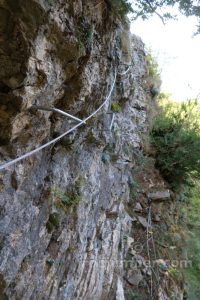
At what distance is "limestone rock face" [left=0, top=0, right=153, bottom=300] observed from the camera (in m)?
2.26

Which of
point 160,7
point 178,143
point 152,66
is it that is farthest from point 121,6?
point 152,66

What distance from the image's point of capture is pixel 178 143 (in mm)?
6836

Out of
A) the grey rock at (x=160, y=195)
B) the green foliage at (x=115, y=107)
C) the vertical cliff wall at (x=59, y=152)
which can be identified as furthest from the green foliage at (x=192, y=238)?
the green foliage at (x=115, y=107)

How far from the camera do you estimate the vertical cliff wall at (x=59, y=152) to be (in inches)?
89.2

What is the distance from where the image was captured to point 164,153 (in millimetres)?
7152

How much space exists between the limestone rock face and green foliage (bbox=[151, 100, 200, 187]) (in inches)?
93.3

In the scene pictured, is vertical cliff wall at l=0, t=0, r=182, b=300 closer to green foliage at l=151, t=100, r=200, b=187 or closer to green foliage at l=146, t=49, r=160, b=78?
green foliage at l=151, t=100, r=200, b=187

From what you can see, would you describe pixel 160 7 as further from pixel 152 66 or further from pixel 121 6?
pixel 152 66

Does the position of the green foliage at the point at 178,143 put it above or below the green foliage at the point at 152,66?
below

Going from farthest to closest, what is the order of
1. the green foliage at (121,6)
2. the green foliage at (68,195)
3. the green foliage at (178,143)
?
the green foliage at (178,143) → the green foliage at (68,195) → the green foliage at (121,6)

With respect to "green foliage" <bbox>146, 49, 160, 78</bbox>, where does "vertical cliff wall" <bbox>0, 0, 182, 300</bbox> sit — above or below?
below

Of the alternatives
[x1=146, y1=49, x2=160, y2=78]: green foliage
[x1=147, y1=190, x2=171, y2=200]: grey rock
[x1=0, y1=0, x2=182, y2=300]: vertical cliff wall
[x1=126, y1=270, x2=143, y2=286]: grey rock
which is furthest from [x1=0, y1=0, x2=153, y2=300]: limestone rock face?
[x1=146, y1=49, x2=160, y2=78]: green foliage

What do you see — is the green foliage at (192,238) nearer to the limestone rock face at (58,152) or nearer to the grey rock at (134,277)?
the grey rock at (134,277)

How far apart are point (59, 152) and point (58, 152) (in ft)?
0.06
